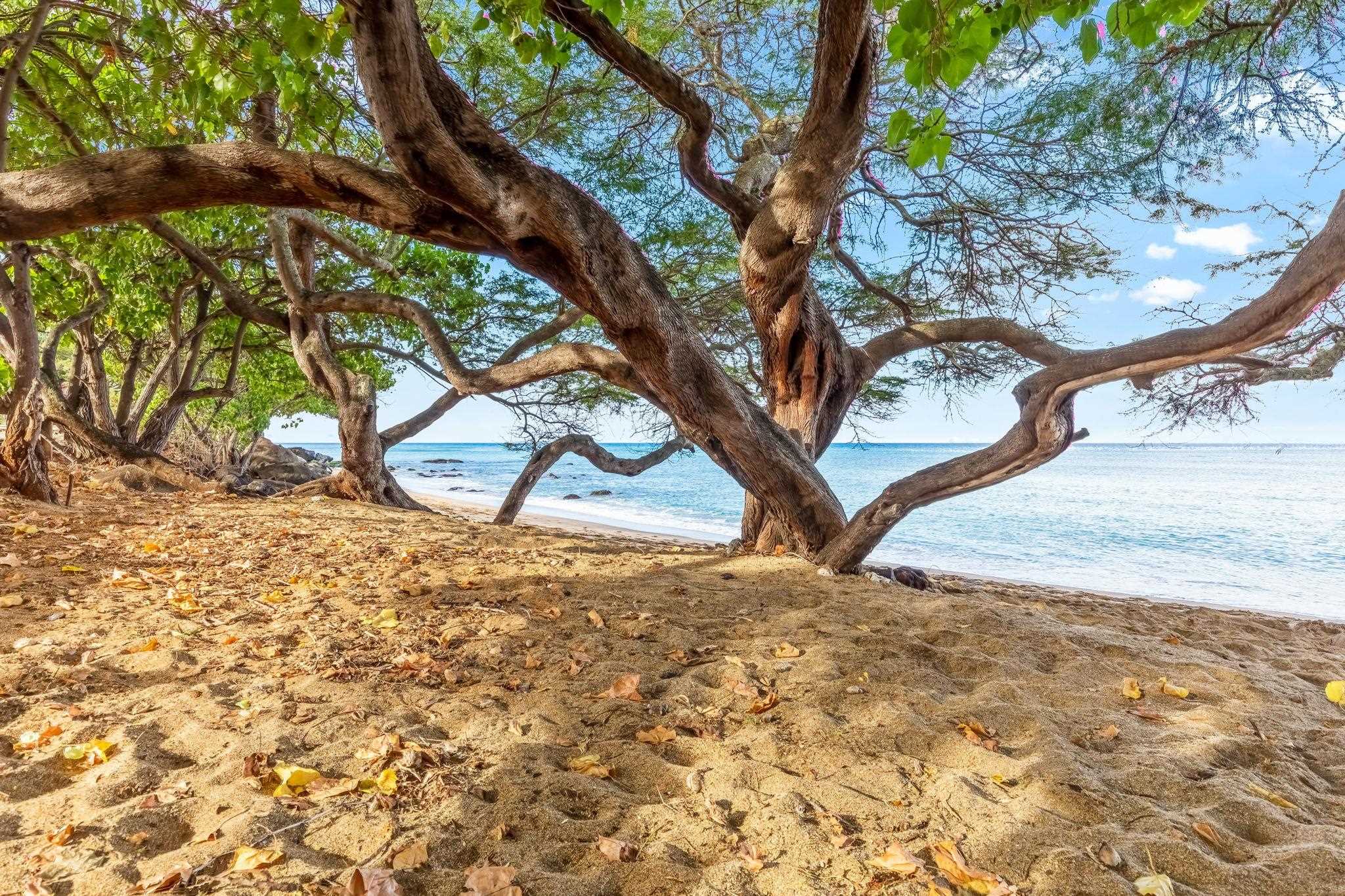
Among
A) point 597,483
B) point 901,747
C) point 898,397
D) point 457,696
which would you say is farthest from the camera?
point 597,483

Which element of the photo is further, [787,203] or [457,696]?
[787,203]

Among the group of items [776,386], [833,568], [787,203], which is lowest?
[833,568]

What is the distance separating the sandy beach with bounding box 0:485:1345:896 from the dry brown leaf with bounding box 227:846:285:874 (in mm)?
14

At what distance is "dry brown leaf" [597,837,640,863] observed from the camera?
4.20 ft

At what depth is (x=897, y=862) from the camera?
129 centimetres

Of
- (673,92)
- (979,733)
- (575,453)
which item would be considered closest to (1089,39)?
(979,733)

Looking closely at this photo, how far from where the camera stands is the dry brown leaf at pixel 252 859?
3.78 ft

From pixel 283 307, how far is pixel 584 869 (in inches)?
334

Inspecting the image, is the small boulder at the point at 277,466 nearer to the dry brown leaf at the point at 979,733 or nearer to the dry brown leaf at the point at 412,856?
the dry brown leaf at the point at 412,856

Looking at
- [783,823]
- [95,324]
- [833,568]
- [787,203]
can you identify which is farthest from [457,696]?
[95,324]

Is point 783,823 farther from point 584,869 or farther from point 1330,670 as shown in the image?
point 1330,670

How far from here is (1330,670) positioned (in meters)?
2.95

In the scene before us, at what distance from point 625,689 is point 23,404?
16.5ft

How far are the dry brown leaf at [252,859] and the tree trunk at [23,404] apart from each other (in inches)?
189
